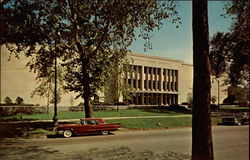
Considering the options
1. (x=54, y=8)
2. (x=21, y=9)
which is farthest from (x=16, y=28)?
(x=54, y=8)

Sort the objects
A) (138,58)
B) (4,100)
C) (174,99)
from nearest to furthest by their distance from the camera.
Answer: (4,100) < (138,58) < (174,99)

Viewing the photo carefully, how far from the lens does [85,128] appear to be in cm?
1962

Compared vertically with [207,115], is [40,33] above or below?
above

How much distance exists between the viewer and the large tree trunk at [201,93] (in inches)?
269

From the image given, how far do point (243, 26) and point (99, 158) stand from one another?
12481 millimetres

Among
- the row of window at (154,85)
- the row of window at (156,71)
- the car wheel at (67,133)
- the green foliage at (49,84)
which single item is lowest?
the car wheel at (67,133)

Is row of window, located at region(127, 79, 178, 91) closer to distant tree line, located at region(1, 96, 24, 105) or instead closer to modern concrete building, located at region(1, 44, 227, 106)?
modern concrete building, located at region(1, 44, 227, 106)

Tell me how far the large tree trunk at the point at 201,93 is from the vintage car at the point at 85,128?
44.4 feet

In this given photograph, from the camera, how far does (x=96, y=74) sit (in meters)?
22.3

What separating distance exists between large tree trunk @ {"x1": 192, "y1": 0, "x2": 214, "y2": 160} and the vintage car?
44.4ft

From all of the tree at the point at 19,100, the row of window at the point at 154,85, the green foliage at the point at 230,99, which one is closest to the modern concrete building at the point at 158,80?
the row of window at the point at 154,85

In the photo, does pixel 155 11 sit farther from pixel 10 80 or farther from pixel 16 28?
pixel 10 80

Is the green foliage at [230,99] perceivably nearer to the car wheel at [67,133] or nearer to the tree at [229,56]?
the tree at [229,56]

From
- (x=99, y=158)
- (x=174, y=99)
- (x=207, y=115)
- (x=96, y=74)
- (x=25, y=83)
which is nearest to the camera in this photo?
(x=207, y=115)
